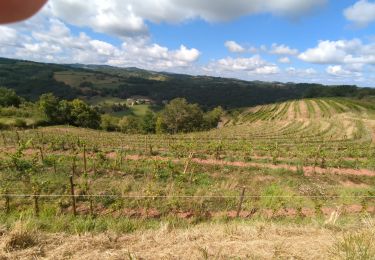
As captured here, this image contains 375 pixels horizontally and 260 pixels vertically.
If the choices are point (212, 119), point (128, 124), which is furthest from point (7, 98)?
point (212, 119)

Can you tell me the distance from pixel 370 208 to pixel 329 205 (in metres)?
1.41

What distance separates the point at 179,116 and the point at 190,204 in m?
66.0

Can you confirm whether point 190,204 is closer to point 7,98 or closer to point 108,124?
point 108,124

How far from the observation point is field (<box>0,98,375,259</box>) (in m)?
4.57

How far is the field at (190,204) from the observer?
15.0ft

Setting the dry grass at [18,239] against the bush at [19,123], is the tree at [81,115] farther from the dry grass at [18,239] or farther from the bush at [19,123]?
the dry grass at [18,239]

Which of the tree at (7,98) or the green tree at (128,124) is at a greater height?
the tree at (7,98)

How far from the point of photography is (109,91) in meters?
157

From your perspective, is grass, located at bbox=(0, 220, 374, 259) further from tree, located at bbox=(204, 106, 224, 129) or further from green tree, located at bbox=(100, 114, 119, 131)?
tree, located at bbox=(204, 106, 224, 129)

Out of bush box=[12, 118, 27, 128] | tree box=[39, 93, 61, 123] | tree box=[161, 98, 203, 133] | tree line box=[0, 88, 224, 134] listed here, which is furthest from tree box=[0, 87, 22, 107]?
tree box=[161, 98, 203, 133]

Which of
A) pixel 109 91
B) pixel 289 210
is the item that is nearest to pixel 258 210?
pixel 289 210

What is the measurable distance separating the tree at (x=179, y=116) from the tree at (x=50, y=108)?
2568cm

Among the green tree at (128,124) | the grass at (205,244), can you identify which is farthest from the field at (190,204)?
the green tree at (128,124)

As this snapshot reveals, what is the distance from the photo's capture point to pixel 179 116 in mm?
76438
